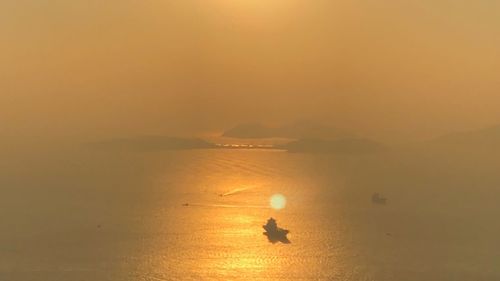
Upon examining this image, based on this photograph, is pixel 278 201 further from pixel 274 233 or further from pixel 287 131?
pixel 287 131

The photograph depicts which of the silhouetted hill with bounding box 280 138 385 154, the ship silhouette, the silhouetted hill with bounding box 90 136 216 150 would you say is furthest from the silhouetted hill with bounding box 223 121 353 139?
the ship silhouette

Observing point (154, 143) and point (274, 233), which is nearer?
point (274, 233)

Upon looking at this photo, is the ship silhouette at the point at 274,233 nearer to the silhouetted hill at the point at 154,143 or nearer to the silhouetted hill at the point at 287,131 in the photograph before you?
the silhouetted hill at the point at 154,143

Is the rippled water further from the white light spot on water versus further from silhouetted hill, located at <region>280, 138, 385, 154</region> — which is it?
silhouetted hill, located at <region>280, 138, 385, 154</region>

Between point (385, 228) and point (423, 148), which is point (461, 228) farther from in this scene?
point (423, 148)

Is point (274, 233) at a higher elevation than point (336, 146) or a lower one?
lower

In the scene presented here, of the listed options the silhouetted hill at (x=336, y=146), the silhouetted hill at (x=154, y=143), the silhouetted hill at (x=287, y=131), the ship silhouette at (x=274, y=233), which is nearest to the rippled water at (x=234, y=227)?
the ship silhouette at (x=274, y=233)

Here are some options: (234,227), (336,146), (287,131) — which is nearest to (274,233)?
(234,227)
